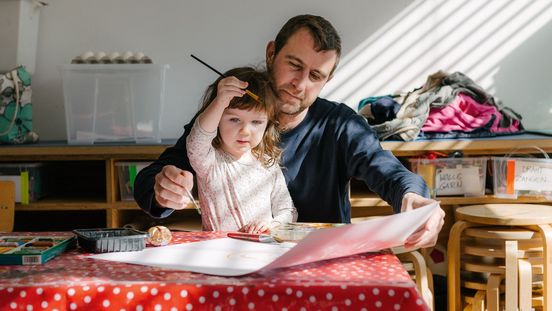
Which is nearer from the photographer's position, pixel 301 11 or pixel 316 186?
pixel 316 186

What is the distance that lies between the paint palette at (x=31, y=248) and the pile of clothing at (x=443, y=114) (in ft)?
6.20

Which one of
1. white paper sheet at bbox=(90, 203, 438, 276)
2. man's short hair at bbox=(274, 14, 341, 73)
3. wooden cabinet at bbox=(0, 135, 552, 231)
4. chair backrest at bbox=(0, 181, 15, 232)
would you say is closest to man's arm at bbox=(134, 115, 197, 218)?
white paper sheet at bbox=(90, 203, 438, 276)

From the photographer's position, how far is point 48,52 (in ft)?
11.6

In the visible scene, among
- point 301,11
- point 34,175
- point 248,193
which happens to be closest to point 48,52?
point 34,175

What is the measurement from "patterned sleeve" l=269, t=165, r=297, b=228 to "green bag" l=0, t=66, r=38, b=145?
1.71 meters

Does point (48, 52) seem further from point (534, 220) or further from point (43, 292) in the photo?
point (43, 292)

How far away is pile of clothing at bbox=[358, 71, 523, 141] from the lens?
3.09m

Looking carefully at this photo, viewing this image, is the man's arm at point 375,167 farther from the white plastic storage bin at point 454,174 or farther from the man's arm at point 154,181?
the white plastic storage bin at point 454,174

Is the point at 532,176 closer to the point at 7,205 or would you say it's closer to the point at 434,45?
the point at 434,45

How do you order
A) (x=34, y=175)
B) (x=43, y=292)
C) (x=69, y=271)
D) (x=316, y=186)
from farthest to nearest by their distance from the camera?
(x=34, y=175) → (x=316, y=186) → (x=69, y=271) → (x=43, y=292)

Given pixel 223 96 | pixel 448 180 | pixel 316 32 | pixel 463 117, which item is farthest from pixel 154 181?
pixel 463 117

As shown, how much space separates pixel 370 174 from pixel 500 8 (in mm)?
2032

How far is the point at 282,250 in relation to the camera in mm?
1391

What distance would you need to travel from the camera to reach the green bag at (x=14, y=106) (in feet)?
10.6
